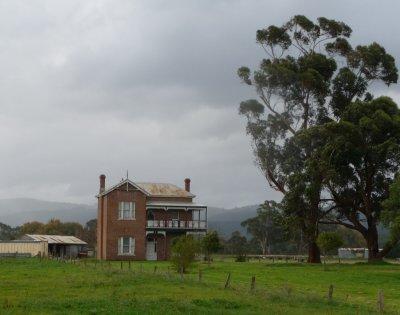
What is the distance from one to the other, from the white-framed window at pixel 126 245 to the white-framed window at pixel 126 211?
1963 millimetres

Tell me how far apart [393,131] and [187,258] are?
2350cm

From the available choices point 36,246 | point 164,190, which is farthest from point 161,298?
point 36,246

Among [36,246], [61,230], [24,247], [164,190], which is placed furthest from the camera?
[61,230]

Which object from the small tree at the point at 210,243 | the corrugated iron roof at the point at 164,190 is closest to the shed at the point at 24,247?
the corrugated iron roof at the point at 164,190

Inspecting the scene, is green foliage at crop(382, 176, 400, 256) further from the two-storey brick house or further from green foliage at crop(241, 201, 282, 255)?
green foliage at crop(241, 201, 282, 255)

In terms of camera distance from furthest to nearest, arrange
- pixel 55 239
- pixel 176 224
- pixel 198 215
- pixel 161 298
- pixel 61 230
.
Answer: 1. pixel 61 230
2. pixel 55 239
3. pixel 198 215
4. pixel 176 224
5. pixel 161 298

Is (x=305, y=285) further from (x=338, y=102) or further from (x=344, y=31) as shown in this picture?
(x=344, y=31)

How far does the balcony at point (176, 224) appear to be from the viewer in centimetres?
6788

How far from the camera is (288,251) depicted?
404 feet

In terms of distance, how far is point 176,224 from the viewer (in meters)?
68.6

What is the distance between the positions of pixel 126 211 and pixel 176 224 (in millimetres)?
5223

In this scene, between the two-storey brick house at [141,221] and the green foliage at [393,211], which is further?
the two-storey brick house at [141,221]

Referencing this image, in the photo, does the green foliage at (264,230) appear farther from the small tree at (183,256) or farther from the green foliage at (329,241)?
the small tree at (183,256)

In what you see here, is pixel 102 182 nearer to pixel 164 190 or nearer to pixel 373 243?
pixel 164 190
